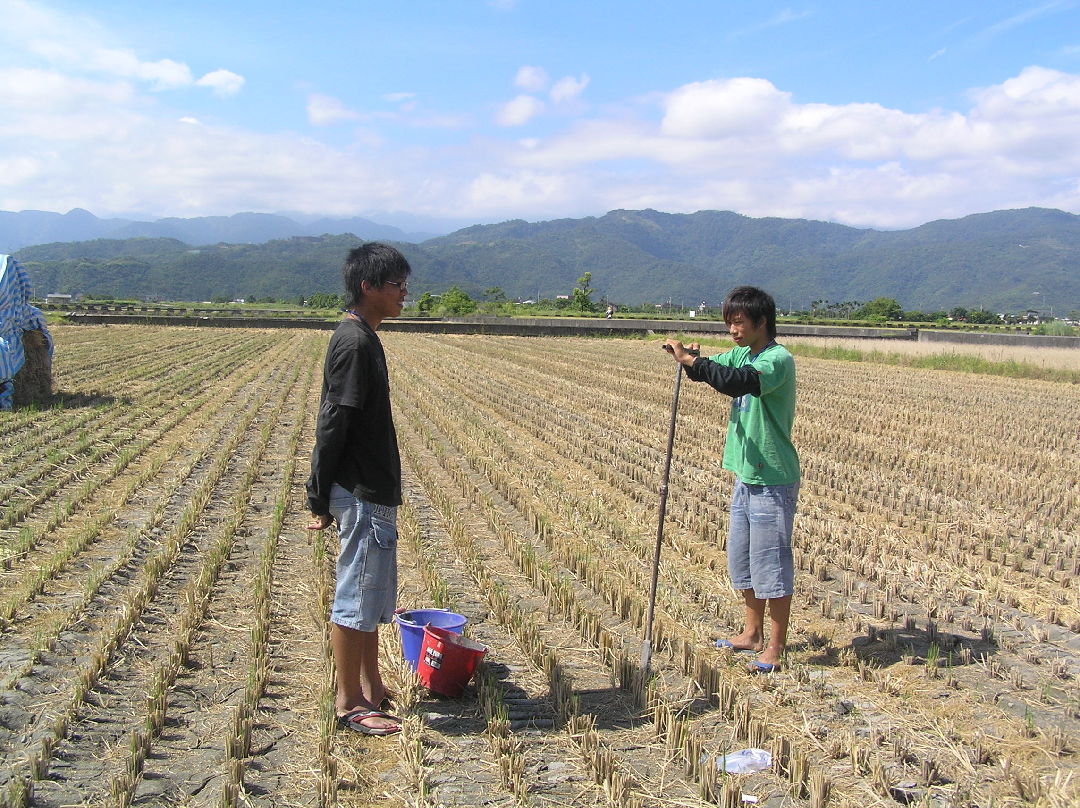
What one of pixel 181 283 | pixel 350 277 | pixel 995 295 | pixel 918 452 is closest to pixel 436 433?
pixel 918 452

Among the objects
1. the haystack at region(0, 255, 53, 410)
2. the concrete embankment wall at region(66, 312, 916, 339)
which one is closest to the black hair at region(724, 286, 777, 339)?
the haystack at region(0, 255, 53, 410)

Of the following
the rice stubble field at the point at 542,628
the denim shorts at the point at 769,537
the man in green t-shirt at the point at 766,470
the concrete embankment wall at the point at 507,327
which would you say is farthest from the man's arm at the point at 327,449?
the concrete embankment wall at the point at 507,327

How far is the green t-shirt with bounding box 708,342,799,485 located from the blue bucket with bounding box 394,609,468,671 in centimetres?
160

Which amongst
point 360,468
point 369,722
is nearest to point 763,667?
point 369,722

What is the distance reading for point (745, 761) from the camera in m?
3.20

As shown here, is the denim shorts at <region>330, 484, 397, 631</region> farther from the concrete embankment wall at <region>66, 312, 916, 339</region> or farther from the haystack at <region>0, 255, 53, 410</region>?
the concrete embankment wall at <region>66, 312, 916, 339</region>

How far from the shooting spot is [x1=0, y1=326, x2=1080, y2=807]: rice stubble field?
3.10 metres

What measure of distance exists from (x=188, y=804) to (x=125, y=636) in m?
1.64

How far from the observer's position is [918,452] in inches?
392

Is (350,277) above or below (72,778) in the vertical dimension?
above

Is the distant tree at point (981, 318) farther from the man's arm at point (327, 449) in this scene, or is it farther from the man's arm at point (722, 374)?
the man's arm at point (327, 449)

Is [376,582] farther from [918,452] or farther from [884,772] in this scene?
[918,452]

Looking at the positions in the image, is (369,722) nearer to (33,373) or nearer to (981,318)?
(33,373)

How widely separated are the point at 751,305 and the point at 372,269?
5.97 ft
